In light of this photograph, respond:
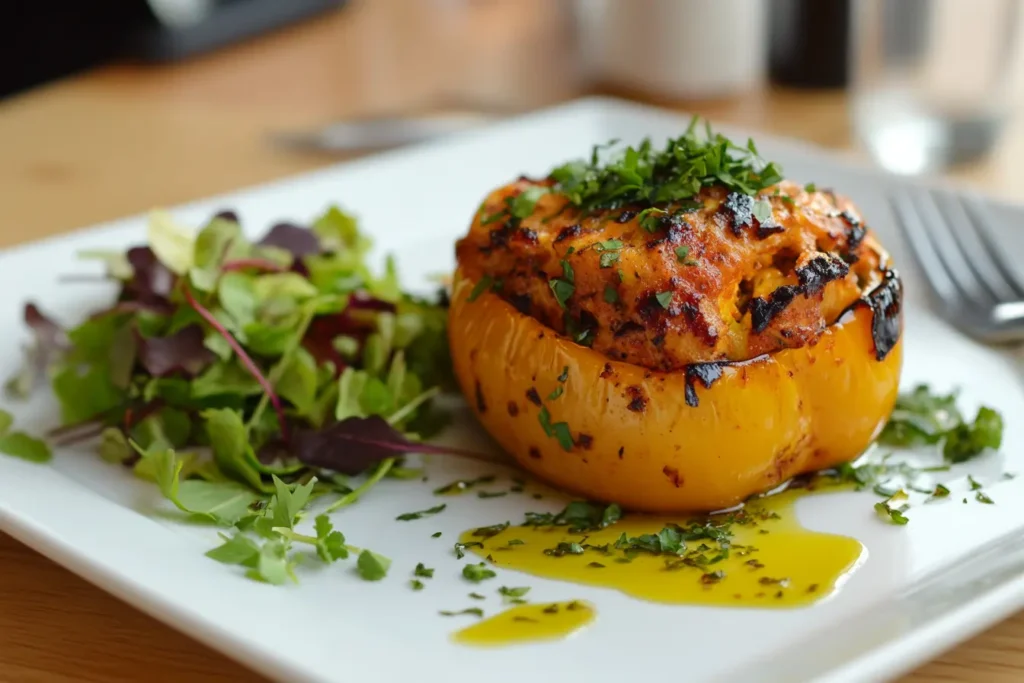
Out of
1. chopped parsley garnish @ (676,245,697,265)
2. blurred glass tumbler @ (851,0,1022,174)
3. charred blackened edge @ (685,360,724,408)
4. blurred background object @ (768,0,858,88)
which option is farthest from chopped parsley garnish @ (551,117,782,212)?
blurred background object @ (768,0,858,88)

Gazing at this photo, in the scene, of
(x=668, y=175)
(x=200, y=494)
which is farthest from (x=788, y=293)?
(x=200, y=494)

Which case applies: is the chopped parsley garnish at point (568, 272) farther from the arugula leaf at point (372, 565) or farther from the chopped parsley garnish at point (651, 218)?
the arugula leaf at point (372, 565)

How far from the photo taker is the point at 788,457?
6.60 feet

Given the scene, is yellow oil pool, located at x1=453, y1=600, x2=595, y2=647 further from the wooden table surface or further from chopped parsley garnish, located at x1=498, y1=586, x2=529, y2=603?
the wooden table surface

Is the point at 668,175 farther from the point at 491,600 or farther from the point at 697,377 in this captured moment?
the point at 491,600

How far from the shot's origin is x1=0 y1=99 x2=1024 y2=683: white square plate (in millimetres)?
1539

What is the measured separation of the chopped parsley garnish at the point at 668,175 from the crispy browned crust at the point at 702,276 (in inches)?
1.0

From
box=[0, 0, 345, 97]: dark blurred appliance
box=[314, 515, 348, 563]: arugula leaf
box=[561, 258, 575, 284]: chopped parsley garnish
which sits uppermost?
box=[0, 0, 345, 97]: dark blurred appliance

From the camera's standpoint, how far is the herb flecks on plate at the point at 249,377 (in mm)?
2043

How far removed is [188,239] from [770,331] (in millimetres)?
1239

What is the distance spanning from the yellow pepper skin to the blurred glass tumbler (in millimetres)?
2064

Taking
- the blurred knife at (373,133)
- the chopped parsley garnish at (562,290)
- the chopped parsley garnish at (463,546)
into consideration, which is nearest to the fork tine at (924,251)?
the chopped parsley garnish at (562,290)

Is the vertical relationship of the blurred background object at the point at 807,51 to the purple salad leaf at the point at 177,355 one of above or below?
above

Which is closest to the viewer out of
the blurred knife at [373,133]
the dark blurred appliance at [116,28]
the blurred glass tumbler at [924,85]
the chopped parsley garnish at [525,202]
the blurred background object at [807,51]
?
the chopped parsley garnish at [525,202]
